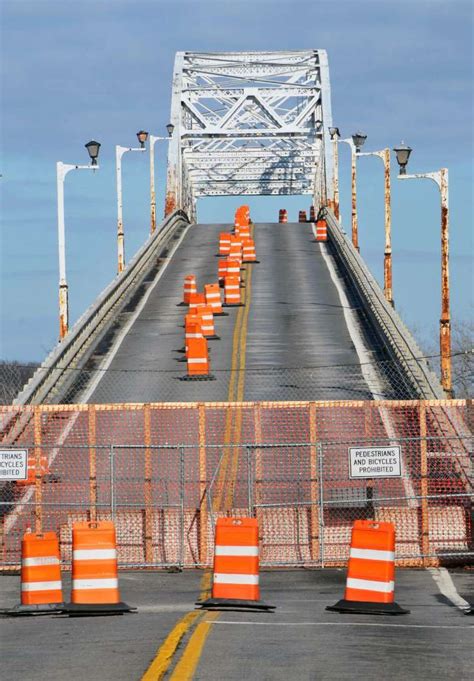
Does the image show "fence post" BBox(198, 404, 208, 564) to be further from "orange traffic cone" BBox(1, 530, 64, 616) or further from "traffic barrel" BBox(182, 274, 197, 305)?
"traffic barrel" BBox(182, 274, 197, 305)

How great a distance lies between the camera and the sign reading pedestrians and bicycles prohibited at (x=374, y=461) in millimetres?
22172

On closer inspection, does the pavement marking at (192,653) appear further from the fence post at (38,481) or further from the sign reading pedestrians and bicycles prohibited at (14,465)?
the fence post at (38,481)

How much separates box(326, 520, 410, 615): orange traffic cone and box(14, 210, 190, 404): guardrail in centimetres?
1593

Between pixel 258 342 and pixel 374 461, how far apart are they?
86.9ft

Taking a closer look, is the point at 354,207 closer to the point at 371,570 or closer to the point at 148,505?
the point at 148,505

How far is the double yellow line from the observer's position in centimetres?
1315

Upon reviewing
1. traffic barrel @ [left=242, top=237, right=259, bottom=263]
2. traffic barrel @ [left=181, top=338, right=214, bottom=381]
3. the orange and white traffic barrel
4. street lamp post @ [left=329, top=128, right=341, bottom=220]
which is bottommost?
traffic barrel @ [left=181, top=338, right=214, bottom=381]

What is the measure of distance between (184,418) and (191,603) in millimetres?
15636

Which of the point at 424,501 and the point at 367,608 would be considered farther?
the point at 424,501

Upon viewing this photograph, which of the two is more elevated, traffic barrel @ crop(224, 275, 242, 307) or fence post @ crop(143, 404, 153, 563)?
traffic barrel @ crop(224, 275, 242, 307)

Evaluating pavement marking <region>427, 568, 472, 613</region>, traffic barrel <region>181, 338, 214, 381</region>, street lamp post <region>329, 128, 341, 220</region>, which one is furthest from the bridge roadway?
pavement marking <region>427, 568, 472, 613</region>

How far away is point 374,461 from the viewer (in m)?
22.2

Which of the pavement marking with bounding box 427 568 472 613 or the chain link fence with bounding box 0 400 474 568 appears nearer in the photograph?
the pavement marking with bounding box 427 568 472 613

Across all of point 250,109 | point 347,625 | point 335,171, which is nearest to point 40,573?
point 347,625
